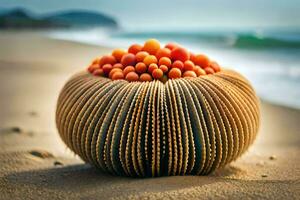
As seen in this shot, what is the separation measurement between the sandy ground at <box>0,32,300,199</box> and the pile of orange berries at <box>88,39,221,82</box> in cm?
61

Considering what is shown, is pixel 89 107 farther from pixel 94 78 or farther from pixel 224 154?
pixel 224 154

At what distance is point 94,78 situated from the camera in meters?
3.19

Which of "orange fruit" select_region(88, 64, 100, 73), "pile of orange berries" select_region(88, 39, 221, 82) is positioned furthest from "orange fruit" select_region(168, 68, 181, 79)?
"orange fruit" select_region(88, 64, 100, 73)

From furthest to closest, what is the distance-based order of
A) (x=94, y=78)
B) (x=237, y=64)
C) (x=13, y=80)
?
(x=237, y=64), (x=13, y=80), (x=94, y=78)

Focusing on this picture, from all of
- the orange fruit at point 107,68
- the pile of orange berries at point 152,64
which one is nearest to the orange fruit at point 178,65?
the pile of orange berries at point 152,64

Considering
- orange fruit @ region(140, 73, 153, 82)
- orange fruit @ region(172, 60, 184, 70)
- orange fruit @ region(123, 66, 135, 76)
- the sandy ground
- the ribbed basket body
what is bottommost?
the sandy ground

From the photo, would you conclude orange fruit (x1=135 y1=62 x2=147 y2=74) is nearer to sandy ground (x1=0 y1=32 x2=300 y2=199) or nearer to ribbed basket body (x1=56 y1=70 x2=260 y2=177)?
ribbed basket body (x1=56 y1=70 x2=260 y2=177)

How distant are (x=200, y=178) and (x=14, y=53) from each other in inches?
424

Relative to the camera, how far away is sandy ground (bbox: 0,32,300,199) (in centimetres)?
264

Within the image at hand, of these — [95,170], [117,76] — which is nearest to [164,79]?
[117,76]

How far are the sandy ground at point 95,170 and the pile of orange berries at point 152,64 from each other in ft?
2.00

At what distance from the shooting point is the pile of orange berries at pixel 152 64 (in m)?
3.06

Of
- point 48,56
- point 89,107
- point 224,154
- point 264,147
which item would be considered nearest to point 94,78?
point 89,107

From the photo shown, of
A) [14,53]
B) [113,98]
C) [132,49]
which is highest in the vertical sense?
[132,49]
